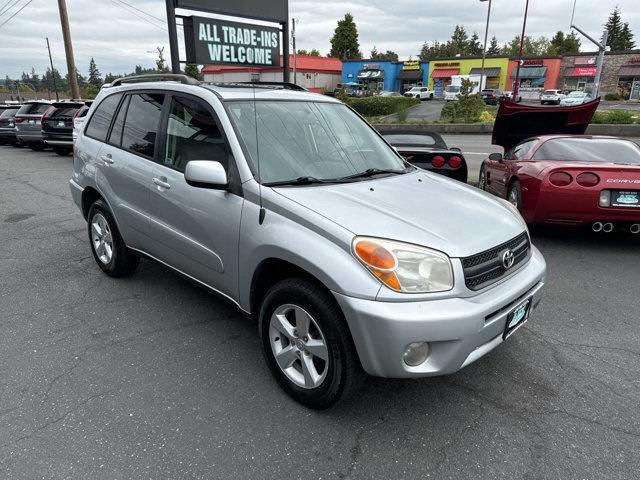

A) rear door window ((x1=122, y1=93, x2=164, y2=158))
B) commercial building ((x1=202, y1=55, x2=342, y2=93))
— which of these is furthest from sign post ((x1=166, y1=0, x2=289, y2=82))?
commercial building ((x1=202, y1=55, x2=342, y2=93))

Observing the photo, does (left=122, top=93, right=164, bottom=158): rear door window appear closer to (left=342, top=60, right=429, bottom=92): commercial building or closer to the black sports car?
the black sports car

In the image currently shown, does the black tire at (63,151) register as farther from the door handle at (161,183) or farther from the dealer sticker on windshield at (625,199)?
the dealer sticker on windshield at (625,199)

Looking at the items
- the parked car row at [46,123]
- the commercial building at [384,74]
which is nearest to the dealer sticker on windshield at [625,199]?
the parked car row at [46,123]

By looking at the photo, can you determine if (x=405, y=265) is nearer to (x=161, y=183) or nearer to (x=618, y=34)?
(x=161, y=183)

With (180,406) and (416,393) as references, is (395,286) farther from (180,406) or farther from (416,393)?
(180,406)

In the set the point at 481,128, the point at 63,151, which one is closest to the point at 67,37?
the point at 63,151

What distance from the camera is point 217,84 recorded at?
12.3 ft

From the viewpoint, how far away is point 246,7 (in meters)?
8.00

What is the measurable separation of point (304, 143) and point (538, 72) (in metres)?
66.6

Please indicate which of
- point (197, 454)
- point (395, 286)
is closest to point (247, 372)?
point (197, 454)

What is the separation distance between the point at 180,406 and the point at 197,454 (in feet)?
1.42

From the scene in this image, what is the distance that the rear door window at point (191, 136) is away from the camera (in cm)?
317

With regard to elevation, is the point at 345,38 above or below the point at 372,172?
above

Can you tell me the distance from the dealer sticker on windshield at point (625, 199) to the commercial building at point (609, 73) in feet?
186
